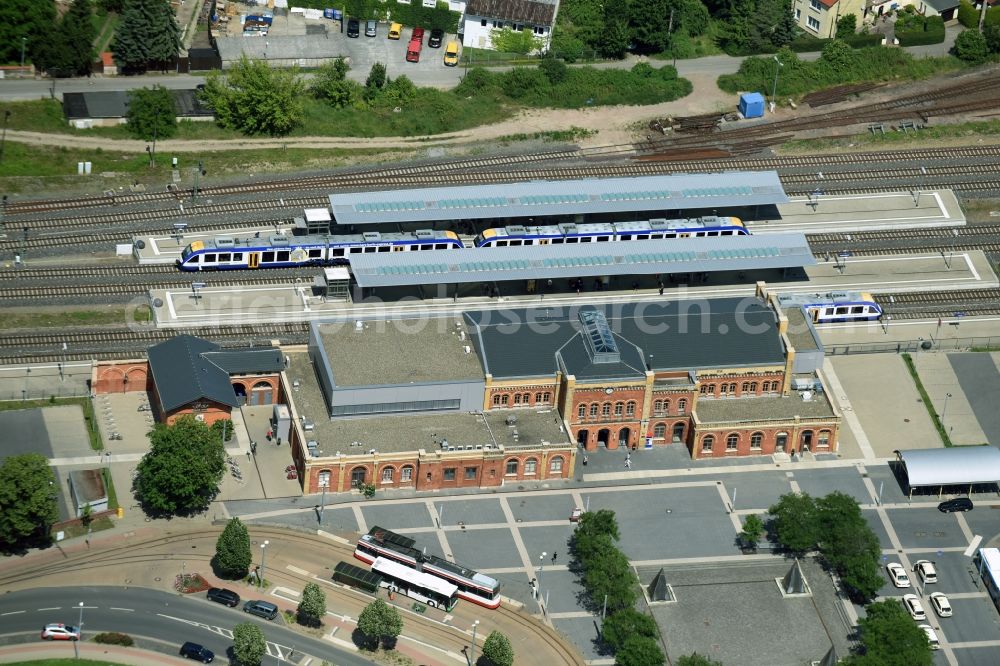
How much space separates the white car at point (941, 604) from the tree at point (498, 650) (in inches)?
1732

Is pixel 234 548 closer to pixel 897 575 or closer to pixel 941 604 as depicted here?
pixel 897 575

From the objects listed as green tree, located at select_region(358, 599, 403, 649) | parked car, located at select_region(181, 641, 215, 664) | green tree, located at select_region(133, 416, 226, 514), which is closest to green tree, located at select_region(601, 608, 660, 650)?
green tree, located at select_region(358, 599, 403, 649)

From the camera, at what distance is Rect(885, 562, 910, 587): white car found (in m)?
188

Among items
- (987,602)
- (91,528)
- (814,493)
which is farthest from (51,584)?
(987,602)

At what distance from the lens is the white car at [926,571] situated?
619 feet

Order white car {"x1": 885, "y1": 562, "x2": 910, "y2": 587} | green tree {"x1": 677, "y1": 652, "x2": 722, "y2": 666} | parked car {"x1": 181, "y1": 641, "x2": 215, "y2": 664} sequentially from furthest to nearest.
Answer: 1. white car {"x1": 885, "y1": 562, "x2": 910, "y2": 587}
2. parked car {"x1": 181, "y1": 641, "x2": 215, "y2": 664}
3. green tree {"x1": 677, "y1": 652, "x2": 722, "y2": 666}


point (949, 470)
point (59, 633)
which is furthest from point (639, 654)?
point (59, 633)

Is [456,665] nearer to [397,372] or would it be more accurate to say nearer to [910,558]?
[397,372]

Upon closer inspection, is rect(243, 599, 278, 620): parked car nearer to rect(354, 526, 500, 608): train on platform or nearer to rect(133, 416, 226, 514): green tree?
rect(354, 526, 500, 608): train on platform

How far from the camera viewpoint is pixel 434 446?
195 m

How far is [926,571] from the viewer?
619ft

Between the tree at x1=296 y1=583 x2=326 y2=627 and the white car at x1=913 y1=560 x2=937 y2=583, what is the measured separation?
5992cm

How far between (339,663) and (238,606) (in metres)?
12.1

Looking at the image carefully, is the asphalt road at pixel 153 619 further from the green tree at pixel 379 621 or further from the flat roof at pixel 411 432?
the flat roof at pixel 411 432
